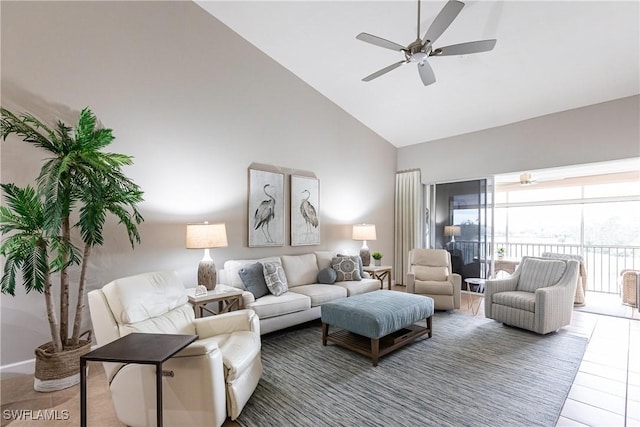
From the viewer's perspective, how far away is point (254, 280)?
3723mm

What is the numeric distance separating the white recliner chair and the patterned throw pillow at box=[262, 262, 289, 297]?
3.77ft

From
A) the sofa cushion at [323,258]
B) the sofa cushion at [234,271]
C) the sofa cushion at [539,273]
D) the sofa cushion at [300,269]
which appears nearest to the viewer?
the sofa cushion at [234,271]

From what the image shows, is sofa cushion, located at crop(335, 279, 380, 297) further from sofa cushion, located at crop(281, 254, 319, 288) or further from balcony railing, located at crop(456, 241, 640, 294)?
balcony railing, located at crop(456, 241, 640, 294)

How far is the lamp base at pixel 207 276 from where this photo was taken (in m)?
3.45

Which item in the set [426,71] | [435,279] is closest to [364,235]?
[435,279]

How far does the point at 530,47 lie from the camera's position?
3537 mm

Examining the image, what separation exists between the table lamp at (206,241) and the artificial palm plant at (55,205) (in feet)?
2.46

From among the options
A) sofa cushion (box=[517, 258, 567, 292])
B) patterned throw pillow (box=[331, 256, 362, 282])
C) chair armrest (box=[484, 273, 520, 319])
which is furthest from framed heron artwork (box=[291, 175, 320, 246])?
sofa cushion (box=[517, 258, 567, 292])

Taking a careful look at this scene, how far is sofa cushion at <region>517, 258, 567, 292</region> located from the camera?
12.8ft

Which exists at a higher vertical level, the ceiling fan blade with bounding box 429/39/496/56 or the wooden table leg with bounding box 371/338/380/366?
the ceiling fan blade with bounding box 429/39/496/56

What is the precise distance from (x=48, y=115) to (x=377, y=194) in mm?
5077

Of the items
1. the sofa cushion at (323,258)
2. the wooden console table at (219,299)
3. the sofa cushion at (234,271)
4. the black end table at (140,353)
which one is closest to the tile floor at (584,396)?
the black end table at (140,353)

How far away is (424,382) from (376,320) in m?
0.62

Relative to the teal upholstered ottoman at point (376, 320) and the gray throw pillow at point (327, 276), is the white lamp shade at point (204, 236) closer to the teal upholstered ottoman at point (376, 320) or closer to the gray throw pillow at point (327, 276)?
the teal upholstered ottoman at point (376, 320)
